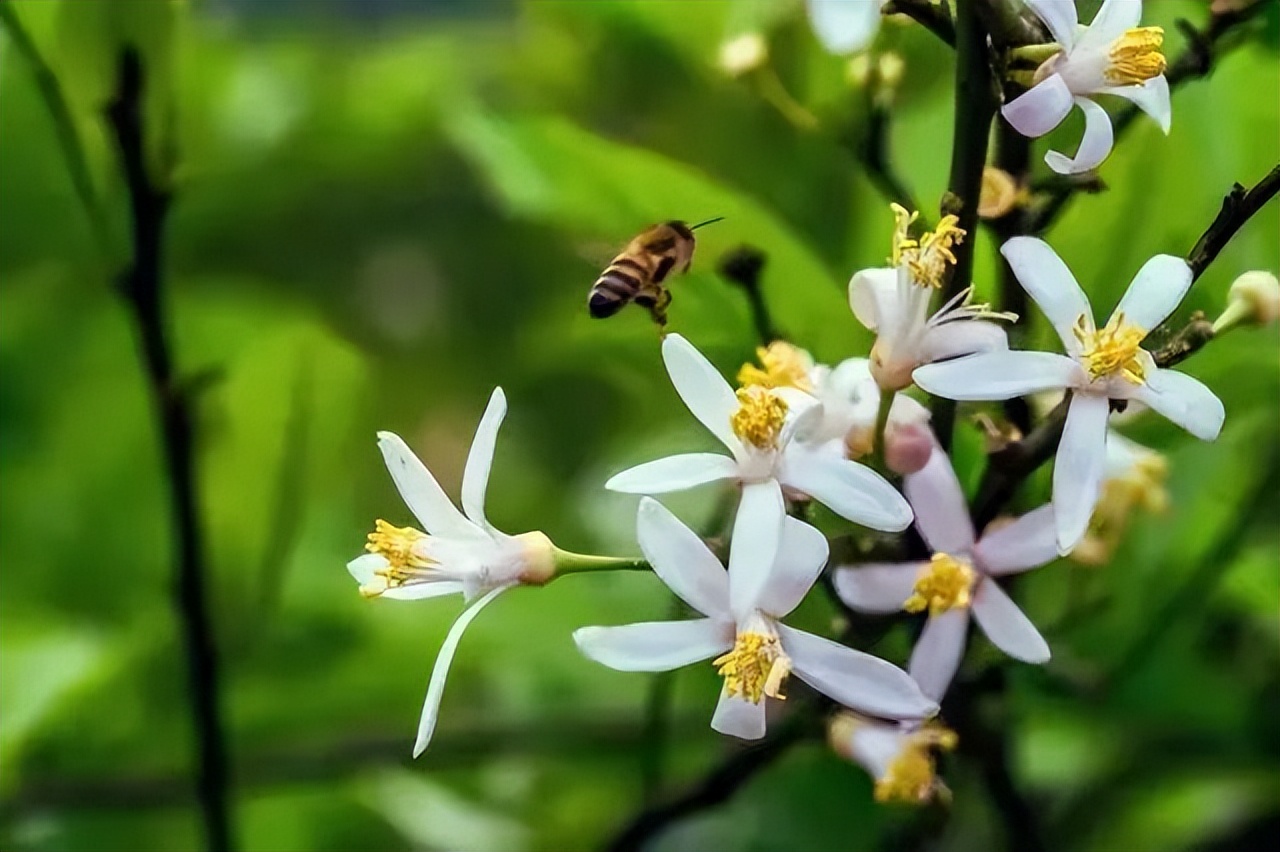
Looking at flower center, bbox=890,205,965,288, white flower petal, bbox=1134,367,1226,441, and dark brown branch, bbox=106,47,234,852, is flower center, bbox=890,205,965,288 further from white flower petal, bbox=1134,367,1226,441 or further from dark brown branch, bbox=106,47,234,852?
dark brown branch, bbox=106,47,234,852

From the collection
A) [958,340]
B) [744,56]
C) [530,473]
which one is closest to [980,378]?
[958,340]

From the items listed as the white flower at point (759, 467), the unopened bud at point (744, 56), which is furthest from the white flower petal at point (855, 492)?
the unopened bud at point (744, 56)

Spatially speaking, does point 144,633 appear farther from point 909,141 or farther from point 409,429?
point 909,141

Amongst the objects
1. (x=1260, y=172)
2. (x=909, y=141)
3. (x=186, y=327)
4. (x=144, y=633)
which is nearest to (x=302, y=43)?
(x=186, y=327)

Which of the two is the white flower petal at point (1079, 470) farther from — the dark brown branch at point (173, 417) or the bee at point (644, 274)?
the dark brown branch at point (173, 417)

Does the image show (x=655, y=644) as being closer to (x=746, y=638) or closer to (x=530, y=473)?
(x=746, y=638)

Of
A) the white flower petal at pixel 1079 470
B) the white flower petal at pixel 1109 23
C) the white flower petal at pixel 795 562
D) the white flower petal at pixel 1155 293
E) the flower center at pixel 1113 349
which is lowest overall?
the white flower petal at pixel 795 562
